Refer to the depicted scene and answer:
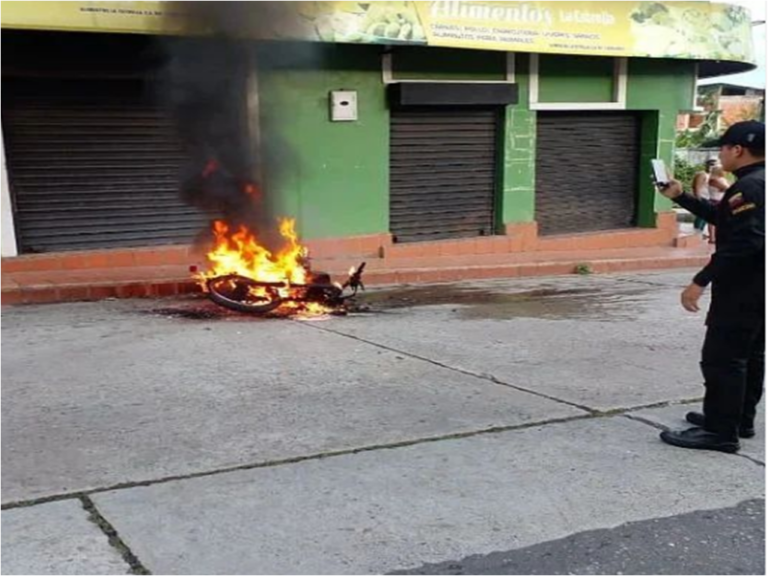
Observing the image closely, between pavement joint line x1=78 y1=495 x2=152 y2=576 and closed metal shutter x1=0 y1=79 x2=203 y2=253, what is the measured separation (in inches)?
256

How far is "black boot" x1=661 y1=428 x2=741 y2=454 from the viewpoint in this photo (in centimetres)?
409

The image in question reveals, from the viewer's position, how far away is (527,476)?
148 inches

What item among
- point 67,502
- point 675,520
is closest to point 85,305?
point 67,502

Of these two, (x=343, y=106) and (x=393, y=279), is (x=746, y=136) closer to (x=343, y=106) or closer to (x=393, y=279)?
(x=393, y=279)

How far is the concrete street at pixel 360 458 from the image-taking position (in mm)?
3031

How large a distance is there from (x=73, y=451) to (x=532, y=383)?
8.97 feet

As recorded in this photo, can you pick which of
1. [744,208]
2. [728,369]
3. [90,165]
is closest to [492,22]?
[90,165]

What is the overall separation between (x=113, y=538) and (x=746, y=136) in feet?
10.5

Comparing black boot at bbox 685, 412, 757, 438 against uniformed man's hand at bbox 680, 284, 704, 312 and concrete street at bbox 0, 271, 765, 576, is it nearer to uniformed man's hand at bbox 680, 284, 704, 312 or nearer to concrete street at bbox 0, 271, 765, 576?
concrete street at bbox 0, 271, 765, 576

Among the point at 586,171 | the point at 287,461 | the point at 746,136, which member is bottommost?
the point at 287,461

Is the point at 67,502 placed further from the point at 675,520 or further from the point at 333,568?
the point at 675,520

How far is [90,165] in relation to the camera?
368 inches

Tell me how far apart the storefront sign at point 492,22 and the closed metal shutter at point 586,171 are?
1208mm

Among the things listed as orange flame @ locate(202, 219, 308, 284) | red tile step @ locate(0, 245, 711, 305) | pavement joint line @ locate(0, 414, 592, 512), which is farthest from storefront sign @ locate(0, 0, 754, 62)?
pavement joint line @ locate(0, 414, 592, 512)
